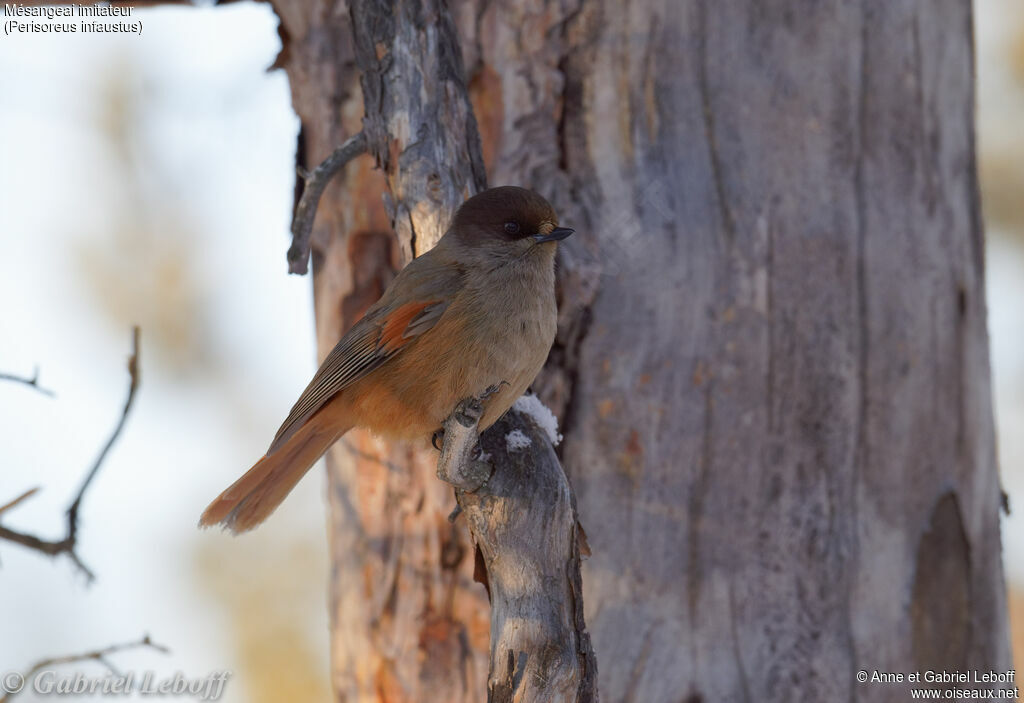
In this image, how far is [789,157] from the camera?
3.57 meters

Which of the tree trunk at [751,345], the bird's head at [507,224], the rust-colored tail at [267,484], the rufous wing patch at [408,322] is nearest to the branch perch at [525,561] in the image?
the rufous wing patch at [408,322]

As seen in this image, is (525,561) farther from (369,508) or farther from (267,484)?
(369,508)

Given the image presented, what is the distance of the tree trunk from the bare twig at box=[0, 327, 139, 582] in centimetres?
97

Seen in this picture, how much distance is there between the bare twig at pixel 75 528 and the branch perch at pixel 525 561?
2.88ft

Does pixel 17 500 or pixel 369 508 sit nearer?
pixel 17 500

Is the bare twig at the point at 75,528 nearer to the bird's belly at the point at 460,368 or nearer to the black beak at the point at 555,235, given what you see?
the bird's belly at the point at 460,368

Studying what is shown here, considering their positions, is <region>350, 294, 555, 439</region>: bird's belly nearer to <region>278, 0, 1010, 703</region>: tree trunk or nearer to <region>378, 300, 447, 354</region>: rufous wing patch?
<region>378, 300, 447, 354</region>: rufous wing patch

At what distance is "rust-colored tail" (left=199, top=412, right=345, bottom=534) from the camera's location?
11.4 ft

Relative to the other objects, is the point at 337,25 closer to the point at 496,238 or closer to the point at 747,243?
the point at 496,238

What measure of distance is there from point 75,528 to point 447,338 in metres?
1.21

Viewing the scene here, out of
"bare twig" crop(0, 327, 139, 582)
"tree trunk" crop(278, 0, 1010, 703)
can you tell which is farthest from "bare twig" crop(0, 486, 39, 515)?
"tree trunk" crop(278, 0, 1010, 703)

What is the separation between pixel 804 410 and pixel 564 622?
143 centimetres

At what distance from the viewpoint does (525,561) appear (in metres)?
2.57

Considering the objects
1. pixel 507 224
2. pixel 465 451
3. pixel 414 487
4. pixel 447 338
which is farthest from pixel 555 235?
pixel 414 487
